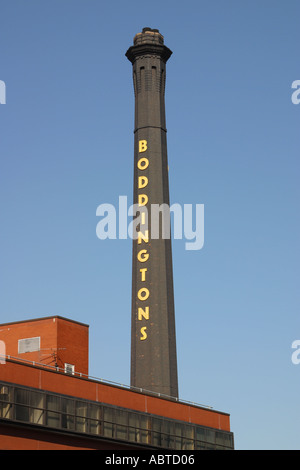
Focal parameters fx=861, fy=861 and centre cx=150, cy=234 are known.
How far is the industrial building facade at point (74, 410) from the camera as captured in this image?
51750 mm

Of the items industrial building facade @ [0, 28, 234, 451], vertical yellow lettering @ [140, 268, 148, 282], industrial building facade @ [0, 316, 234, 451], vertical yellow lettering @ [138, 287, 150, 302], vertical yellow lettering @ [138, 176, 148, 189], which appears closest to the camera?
industrial building facade @ [0, 316, 234, 451]

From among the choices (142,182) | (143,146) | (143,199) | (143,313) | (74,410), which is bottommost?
(74,410)

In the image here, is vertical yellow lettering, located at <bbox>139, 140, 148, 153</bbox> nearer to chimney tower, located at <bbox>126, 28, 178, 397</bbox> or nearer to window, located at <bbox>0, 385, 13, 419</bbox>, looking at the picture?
chimney tower, located at <bbox>126, 28, 178, 397</bbox>

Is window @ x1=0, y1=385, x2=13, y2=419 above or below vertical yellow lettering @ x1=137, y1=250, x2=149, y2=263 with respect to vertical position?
below

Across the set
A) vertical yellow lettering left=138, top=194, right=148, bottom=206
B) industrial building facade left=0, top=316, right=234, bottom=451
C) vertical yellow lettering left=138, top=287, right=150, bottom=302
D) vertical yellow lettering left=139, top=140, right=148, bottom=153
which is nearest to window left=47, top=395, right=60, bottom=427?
industrial building facade left=0, top=316, right=234, bottom=451

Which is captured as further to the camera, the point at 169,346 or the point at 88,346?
the point at 169,346

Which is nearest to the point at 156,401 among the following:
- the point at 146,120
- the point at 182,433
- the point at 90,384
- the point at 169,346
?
the point at 182,433

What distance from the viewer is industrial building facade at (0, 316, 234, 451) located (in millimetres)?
51750

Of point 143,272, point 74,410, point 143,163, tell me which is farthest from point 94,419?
point 143,163

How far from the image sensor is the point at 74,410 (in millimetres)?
55750

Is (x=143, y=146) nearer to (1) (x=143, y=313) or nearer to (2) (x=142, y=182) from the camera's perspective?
(2) (x=142, y=182)

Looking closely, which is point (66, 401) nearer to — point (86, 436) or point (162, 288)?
point (86, 436)

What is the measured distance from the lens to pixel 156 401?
64188 mm

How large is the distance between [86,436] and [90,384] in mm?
3665
